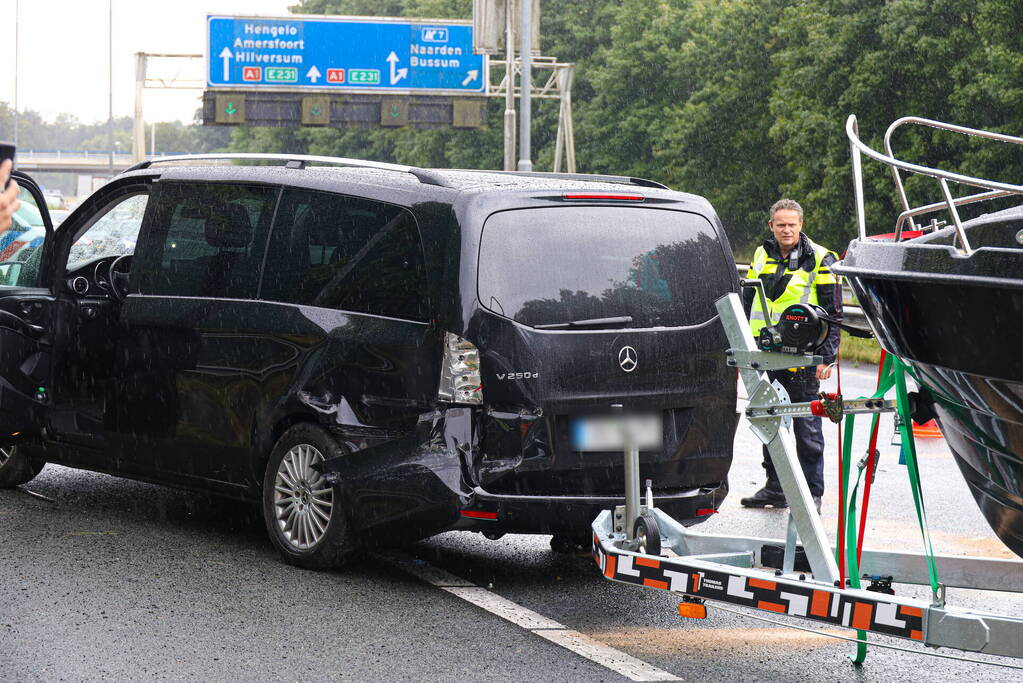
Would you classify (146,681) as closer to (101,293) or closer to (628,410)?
(628,410)

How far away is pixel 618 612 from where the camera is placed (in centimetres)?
616

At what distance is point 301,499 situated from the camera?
666 centimetres

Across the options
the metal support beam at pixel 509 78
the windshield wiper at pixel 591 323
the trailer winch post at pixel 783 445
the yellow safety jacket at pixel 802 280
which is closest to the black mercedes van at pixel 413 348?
the windshield wiper at pixel 591 323

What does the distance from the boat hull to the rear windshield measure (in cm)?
154

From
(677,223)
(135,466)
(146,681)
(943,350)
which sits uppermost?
(677,223)

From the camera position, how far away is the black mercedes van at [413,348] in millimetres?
6098

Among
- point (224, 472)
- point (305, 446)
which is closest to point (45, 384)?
point (224, 472)

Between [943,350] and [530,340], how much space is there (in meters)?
2.03

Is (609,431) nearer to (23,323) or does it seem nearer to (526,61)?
(23,323)

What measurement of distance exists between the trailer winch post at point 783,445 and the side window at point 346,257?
158cm

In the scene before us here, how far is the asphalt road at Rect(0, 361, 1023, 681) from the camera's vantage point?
529cm

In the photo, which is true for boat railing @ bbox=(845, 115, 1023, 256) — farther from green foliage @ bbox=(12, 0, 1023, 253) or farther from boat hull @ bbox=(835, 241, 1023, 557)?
green foliage @ bbox=(12, 0, 1023, 253)

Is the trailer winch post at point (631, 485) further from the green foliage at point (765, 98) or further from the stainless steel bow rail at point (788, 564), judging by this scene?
the green foliage at point (765, 98)

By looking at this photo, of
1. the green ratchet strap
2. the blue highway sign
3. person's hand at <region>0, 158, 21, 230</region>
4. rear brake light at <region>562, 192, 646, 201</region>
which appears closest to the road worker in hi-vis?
rear brake light at <region>562, 192, 646, 201</region>
